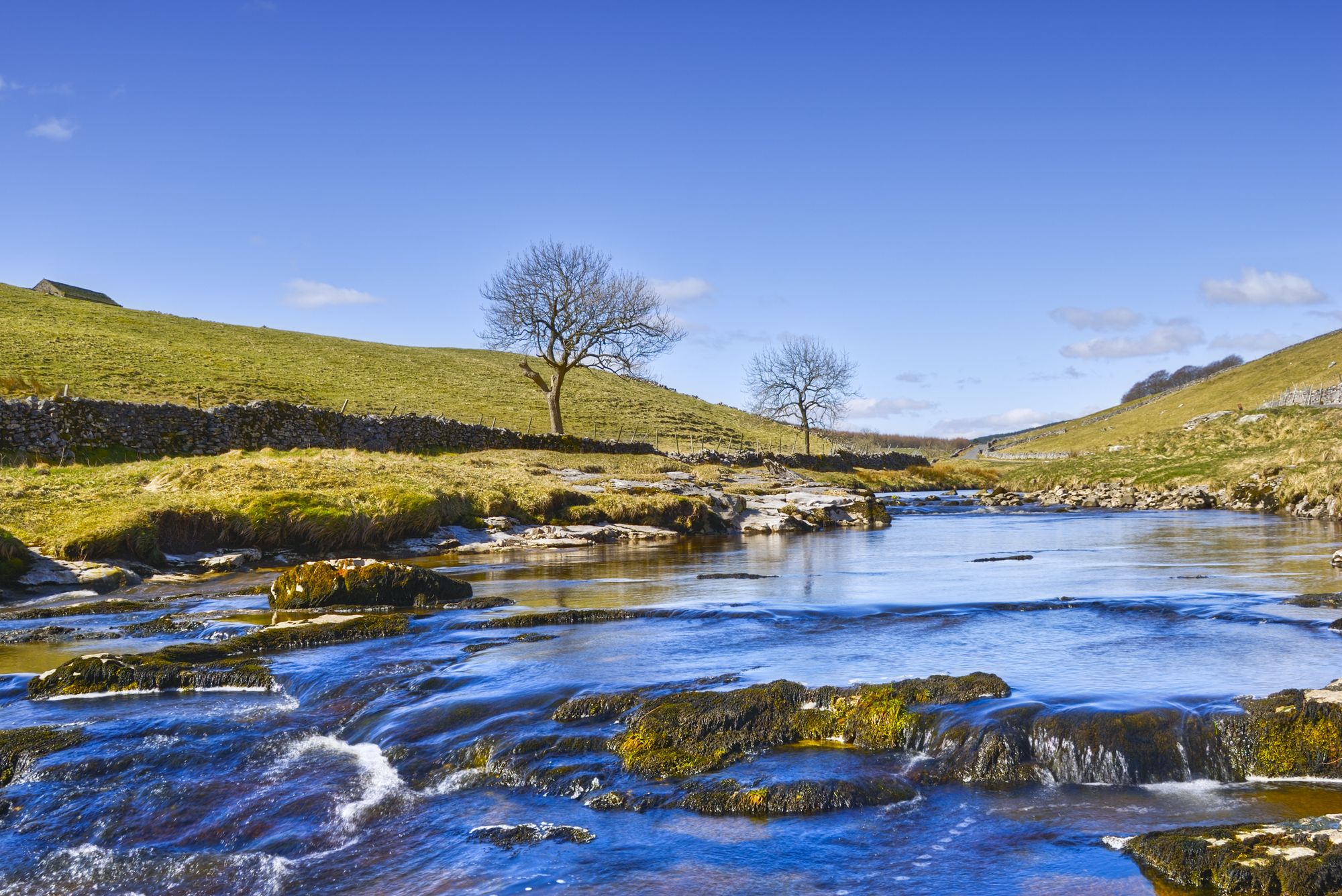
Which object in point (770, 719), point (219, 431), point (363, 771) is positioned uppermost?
point (219, 431)

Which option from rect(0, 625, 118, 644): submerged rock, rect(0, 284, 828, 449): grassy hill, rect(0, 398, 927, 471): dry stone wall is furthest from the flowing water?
rect(0, 284, 828, 449): grassy hill

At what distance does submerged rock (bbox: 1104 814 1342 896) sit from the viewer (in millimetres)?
4738

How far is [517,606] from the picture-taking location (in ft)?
47.8

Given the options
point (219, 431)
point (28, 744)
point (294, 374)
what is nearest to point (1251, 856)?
point (28, 744)

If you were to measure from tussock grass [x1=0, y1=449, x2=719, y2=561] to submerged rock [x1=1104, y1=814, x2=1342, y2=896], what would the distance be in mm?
19203

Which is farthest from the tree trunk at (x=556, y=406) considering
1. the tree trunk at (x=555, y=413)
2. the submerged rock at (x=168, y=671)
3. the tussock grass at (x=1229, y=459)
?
the submerged rock at (x=168, y=671)

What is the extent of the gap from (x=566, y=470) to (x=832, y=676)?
30.1 m

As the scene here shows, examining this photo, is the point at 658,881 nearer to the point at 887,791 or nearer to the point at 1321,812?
the point at 887,791

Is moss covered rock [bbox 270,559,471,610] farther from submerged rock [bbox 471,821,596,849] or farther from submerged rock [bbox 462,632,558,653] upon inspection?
submerged rock [bbox 471,821,596,849]

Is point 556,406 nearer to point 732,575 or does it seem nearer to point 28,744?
point 732,575

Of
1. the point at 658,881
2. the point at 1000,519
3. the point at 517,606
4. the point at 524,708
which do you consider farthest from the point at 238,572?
the point at 1000,519

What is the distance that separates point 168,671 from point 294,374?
65.5 metres

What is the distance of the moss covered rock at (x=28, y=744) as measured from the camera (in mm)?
7492

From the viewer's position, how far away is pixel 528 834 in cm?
612
